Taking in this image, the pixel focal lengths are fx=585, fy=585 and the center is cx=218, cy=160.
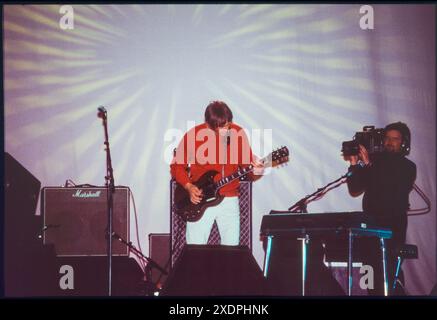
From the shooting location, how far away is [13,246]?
434cm

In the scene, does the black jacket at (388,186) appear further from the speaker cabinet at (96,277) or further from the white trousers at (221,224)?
the speaker cabinet at (96,277)

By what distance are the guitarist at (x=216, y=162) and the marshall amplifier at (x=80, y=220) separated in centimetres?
63

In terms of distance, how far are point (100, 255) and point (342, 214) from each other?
212 cm

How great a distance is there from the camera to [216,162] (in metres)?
4.75

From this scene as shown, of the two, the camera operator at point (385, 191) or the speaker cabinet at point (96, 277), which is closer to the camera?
the camera operator at point (385, 191)

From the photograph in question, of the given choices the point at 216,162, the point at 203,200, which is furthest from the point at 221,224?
the point at 216,162

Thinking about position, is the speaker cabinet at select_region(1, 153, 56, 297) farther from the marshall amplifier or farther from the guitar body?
the guitar body

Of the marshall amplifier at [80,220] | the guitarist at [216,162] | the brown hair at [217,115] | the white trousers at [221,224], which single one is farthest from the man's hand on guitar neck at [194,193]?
the marshall amplifier at [80,220]

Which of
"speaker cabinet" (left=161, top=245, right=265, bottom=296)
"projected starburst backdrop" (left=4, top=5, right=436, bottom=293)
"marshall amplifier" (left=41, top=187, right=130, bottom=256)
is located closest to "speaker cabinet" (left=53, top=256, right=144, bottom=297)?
"marshall amplifier" (left=41, top=187, right=130, bottom=256)

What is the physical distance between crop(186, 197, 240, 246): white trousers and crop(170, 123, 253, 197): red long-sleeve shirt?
13cm

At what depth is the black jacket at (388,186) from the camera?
4398mm

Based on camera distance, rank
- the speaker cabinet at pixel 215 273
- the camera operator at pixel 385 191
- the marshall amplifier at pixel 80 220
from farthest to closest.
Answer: the marshall amplifier at pixel 80 220
the camera operator at pixel 385 191
the speaker cabinet at pixel 215 273

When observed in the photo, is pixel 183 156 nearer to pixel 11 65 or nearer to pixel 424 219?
pixel 11 65
